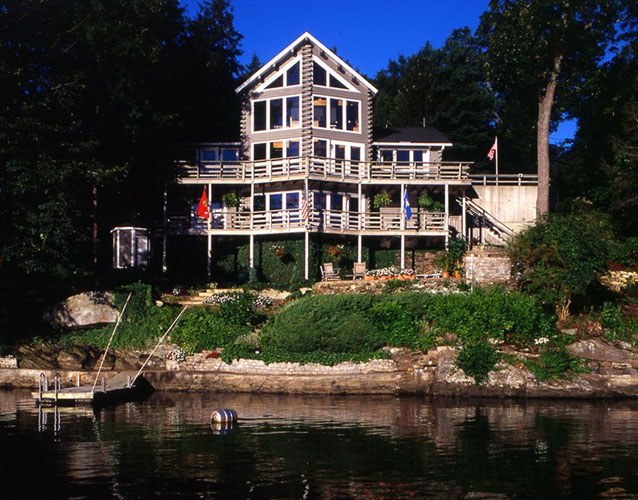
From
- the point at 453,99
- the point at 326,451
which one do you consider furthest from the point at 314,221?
the point at 326,451

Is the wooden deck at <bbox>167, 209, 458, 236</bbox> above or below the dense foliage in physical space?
above

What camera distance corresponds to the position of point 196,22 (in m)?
56.4

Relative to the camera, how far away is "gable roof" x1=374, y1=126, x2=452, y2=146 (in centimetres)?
4803

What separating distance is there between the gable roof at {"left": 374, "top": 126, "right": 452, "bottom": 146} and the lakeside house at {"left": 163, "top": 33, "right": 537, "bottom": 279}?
0.67ft

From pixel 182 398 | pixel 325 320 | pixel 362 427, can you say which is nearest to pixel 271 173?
pixel 325 320

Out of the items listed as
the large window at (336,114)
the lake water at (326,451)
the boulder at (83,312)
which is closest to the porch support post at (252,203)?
the large window at (336,114)

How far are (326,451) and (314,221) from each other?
84.2 feet

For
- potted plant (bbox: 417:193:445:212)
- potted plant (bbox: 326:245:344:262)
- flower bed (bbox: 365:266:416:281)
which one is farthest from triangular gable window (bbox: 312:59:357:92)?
flower bed (bbox: 365:266:416:281)

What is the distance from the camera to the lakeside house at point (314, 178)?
44.2 metres

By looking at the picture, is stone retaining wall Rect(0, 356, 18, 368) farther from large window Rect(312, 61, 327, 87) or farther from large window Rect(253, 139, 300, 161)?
large window Rect(312, 61, 327, 87)

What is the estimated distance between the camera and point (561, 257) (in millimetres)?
32188

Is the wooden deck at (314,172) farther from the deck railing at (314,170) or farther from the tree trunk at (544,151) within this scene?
the tree trunk at (544,151)

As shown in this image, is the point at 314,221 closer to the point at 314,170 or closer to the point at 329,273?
the point at 314,170

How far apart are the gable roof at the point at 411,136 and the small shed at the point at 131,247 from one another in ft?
49.9
